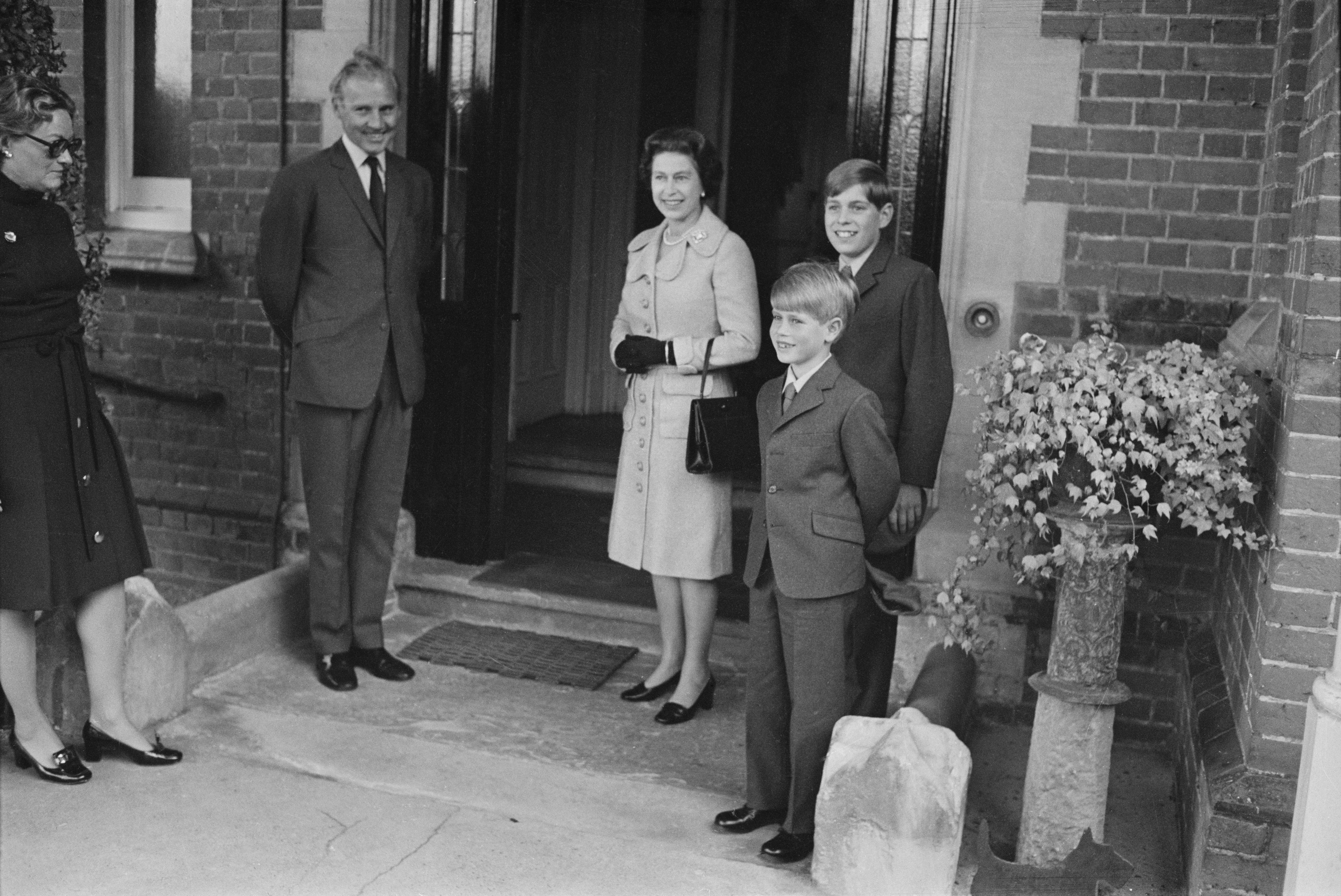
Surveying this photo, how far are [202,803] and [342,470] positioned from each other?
1.37 metres

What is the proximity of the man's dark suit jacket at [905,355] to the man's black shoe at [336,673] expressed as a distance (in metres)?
2.15

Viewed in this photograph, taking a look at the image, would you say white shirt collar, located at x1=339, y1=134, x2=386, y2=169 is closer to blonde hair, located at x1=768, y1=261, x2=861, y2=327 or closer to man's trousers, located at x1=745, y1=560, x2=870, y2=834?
blonde hair, located at x1=768, y1=261, x2=861, y2=327

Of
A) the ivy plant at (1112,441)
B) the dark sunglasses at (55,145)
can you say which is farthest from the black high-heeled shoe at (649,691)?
the dark sunglasses at (55,145)

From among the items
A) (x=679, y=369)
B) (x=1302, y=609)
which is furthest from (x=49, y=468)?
(x=1302, y=609)

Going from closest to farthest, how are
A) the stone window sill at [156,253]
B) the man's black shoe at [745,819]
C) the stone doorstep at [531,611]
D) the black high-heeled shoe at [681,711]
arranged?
the man's black shoe at [745,819] < the black high-heeled shoe at [681,711] < the stone doorstep at [531,611] < the stone window sill at [156,253]

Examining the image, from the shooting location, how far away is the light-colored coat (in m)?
4.32

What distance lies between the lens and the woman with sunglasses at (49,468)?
11.9 ft

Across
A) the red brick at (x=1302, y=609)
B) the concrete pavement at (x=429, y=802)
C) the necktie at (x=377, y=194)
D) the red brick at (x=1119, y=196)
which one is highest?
the red brick at (x=1119, y=196)

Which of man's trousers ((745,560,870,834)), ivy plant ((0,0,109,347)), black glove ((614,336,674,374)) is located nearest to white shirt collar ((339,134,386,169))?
ivy plant ((0,0,109,347))

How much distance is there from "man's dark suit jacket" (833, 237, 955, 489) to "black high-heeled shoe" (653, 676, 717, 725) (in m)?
1.19

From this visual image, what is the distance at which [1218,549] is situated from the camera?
4402mm

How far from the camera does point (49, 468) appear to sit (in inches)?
148

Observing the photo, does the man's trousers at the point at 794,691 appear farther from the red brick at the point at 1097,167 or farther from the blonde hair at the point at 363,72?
the blonde hair at the point at 363,72

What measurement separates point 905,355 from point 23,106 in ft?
8.26
